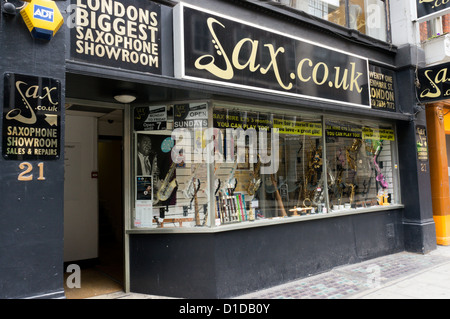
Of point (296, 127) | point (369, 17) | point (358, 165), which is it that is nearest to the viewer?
point (296, 127)

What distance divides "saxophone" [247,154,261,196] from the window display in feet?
0.06

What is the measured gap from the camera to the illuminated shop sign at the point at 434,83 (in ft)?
23.5

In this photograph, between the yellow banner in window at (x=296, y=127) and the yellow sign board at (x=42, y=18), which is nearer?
the yellow sign board at (x=42, y=18)

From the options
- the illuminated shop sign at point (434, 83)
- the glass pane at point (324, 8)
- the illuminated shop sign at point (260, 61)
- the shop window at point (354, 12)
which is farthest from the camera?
the illuminated shop sign at point (434, 83)

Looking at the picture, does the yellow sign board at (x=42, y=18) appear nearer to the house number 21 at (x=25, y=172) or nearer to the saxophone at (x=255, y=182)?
the house number 21 at (x=25, y=172)

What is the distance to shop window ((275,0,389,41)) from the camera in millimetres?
6543

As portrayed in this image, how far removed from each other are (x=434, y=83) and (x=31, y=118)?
7.49 meters

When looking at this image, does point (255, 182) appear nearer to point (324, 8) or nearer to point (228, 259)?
point (228, 259)

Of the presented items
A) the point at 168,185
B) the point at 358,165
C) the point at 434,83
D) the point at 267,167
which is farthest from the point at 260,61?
the point at 434,83

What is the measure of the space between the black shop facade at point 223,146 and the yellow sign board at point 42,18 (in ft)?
0.46

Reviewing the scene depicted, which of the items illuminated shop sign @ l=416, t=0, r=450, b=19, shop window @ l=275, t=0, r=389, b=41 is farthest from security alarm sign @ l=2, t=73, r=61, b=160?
illuminated shop sign @ l=416, t=0, r=450, b=19

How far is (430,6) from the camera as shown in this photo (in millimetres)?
7055

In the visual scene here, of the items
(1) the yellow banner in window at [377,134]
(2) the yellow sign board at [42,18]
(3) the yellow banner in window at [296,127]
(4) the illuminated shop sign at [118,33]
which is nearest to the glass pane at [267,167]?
(3) the yellow banner in window at [296,127]
